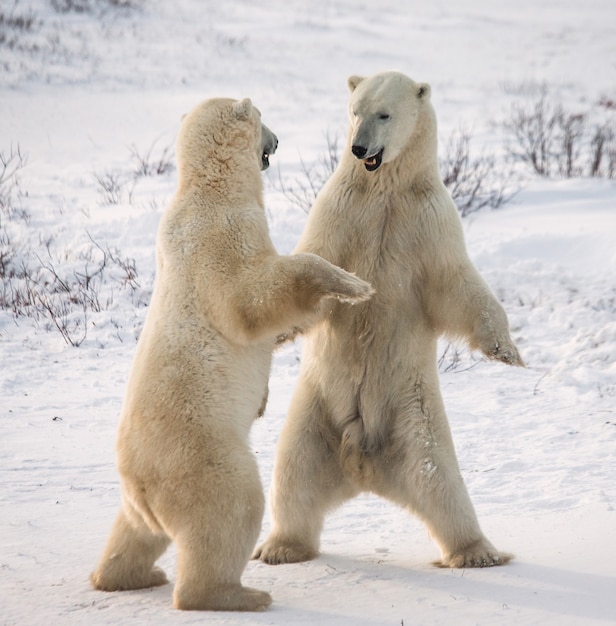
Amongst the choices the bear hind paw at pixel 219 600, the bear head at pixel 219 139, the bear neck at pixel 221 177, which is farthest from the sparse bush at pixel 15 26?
the bear hind paw at pixel 219 600

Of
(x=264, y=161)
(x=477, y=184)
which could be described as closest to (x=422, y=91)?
(x=264, y=161)

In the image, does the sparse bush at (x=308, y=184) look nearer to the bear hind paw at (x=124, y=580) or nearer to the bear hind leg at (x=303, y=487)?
the bear hind leg at (x=303, y=487)

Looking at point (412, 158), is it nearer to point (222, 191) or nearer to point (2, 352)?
point (222, 191)

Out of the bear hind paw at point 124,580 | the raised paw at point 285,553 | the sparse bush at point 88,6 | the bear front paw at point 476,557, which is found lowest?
the raised paw at point 285,553

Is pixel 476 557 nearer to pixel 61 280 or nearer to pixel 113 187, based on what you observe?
pixel 61 280

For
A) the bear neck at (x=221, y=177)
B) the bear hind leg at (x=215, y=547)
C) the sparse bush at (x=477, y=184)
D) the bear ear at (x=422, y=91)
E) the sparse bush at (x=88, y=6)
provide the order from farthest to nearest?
1. the sparse bush at (x=88, y=6)
2. the sparse bush at (x=477, y=184)
3. the bear ear at (x=422, y=91)
4. the bear neck at (x=221, y=177)
5. the bear hind leg at (x=215, y=547)

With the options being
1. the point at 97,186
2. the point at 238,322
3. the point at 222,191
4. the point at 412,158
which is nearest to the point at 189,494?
the point at 238,322

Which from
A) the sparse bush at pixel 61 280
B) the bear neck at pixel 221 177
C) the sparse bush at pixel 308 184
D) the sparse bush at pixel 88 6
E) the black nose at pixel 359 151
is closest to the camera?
the bear neck at pixel 221 177

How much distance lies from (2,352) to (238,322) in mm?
3911

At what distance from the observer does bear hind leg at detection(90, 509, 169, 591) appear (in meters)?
3.20

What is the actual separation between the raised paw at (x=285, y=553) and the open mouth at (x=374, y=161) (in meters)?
1.49

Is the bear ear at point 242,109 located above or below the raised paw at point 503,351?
above

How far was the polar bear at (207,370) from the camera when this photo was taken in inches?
113

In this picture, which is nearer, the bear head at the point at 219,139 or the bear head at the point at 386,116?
the bear head at the point at 219,139
